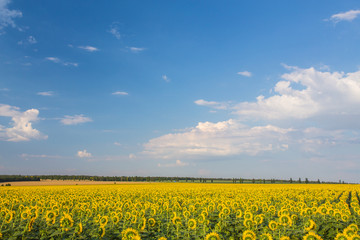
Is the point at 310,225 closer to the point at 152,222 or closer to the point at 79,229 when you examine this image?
the point at 152,222

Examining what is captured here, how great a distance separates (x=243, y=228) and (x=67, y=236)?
6.01m

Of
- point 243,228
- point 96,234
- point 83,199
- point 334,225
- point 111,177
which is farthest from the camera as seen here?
point 111,177

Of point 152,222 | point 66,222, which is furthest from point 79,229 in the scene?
point 152,222

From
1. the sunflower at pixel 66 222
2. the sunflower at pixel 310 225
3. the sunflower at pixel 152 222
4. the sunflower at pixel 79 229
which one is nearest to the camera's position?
the sunflower at pixel 79 229

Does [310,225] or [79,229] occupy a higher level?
[310,225]

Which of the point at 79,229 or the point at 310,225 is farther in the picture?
the point at 310,225

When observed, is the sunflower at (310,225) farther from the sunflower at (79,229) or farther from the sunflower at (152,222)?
the sunflower at (79,229)

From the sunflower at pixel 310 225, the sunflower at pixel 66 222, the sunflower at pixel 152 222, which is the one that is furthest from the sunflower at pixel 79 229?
the sunflower at pixel 310 225

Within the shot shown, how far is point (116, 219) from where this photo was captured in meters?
9.33

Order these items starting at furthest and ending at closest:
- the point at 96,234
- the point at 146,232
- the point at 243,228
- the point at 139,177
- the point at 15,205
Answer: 1. the point at 139,177
2. the point at 15,205
3. the point at 243,228
4. the point at 146,232
5. the point at 96,234

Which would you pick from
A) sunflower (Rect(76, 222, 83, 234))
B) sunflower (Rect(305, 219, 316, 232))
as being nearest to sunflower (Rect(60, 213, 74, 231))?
sunflower (Rect(76, 222, 83, 234))

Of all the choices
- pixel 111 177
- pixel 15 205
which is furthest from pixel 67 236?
pixel 111 177

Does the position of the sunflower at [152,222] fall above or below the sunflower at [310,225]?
below

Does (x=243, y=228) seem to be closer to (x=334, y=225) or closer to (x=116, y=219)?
(x=334, y=225)
